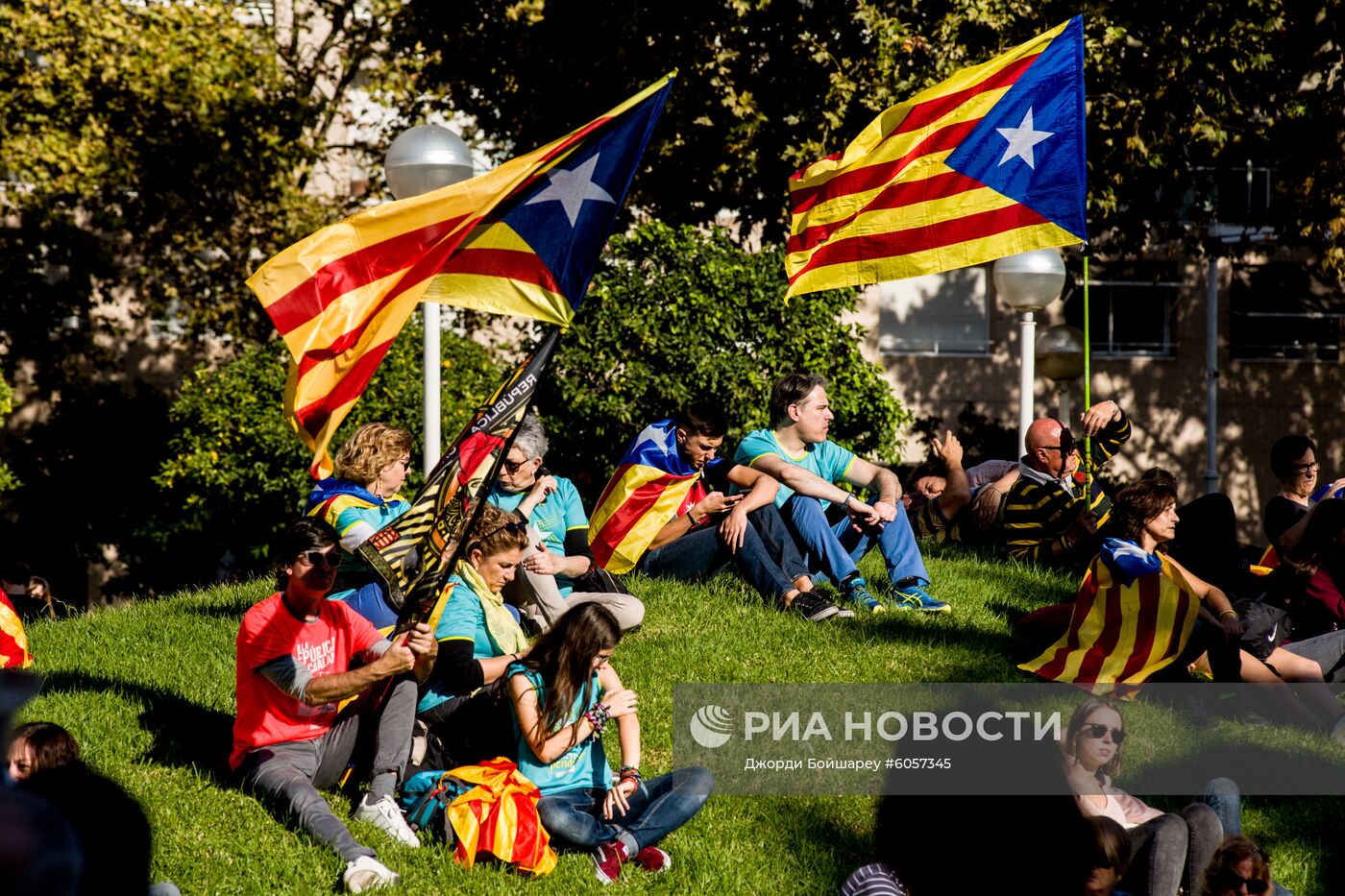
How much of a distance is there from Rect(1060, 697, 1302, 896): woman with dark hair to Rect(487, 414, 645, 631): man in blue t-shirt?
3.01 meters

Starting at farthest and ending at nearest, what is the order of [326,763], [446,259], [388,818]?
[446,259]
[326,763]
[388,818]

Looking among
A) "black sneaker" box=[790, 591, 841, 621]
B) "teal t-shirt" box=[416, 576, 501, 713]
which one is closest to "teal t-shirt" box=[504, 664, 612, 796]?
"teal t-shirt" box=[416, 576, 501, 713]

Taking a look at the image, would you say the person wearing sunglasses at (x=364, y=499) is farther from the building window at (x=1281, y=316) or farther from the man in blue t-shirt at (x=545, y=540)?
the building window at (x=1281, y=316)

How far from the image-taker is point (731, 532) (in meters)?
8.45

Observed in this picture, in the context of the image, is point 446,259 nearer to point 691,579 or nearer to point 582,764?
point 582,764

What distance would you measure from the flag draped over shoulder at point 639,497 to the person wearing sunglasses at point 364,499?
5.47 feet

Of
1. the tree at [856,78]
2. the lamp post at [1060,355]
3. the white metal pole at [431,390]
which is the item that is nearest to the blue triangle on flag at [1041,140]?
the white metal pole at [431,390]

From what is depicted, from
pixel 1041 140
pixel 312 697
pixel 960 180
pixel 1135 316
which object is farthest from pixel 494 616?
pixel 1135 316

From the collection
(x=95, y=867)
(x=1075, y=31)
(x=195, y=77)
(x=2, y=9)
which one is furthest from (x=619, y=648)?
(x=2, y=9)

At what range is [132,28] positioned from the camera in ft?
60.0

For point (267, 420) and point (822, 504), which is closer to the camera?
point (822, 504)

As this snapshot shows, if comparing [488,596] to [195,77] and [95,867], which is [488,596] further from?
[195,77]

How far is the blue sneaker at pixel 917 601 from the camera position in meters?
8.67

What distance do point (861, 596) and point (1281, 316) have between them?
57.2 feet
